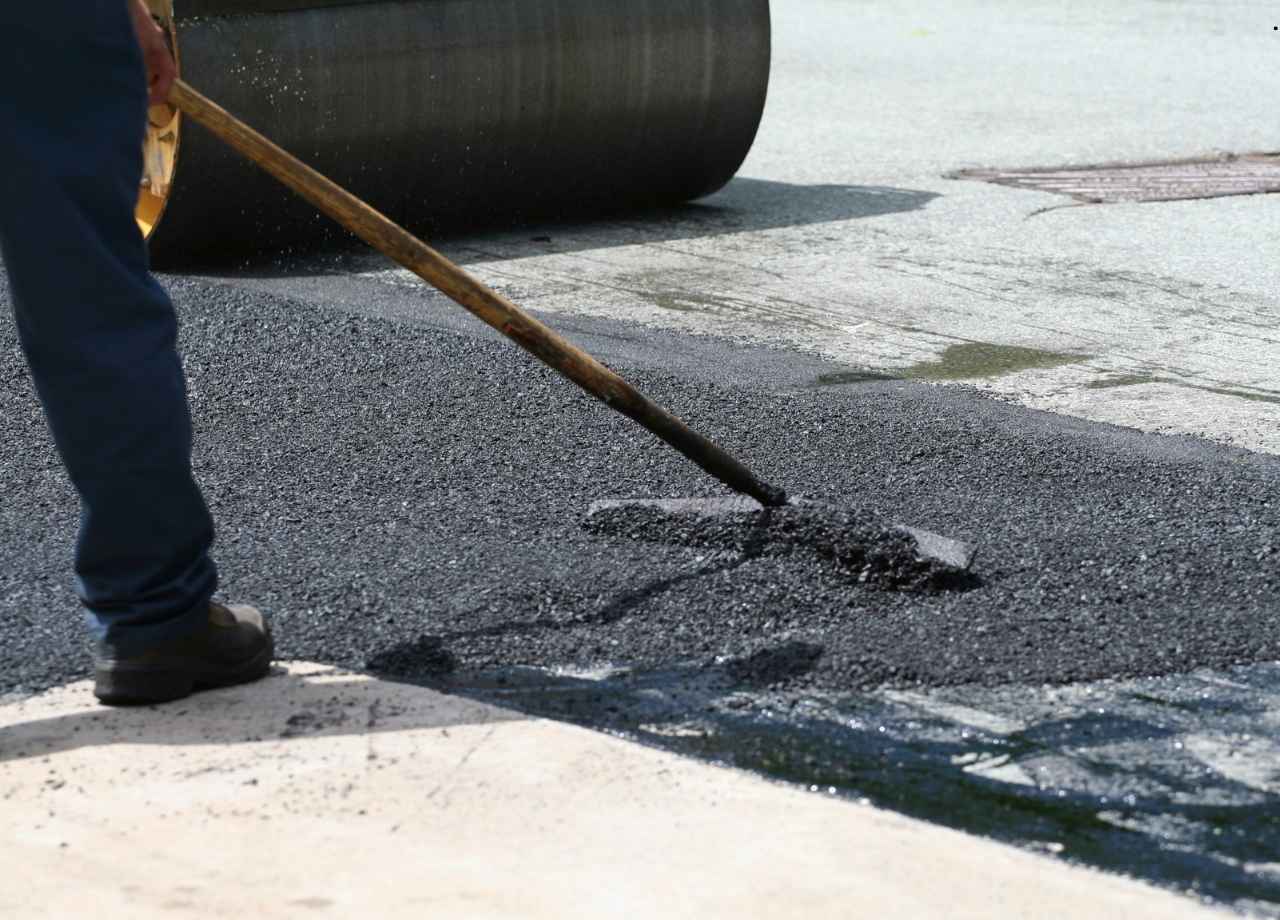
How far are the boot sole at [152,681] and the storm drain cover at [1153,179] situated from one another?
558 cm

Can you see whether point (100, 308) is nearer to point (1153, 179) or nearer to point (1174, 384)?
point (1174, 384)

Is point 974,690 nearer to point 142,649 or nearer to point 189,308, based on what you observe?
point 142,649

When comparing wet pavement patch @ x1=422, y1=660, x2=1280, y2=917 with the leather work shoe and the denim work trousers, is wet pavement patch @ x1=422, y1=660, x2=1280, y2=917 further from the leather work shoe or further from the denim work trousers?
the denim work trousers

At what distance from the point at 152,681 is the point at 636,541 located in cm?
103

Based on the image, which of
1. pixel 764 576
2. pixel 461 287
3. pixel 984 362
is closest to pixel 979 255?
pixel 984 362

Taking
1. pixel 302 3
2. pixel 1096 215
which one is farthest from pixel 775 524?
pixel 1096 215

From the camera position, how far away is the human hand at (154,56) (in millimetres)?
2818

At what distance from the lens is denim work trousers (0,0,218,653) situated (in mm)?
2598

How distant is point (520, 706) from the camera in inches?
112

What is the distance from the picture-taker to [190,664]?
2818 millimetres

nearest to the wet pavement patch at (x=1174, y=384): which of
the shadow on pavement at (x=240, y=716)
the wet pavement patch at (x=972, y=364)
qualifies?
the wet pavement patch at (x=972, y=364)

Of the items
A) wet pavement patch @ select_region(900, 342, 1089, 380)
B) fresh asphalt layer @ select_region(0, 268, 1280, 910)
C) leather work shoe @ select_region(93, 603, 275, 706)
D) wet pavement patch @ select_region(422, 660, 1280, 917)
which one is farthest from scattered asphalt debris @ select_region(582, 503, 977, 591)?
wet pavement patch @ select_region(900, 342, 1089, 380)

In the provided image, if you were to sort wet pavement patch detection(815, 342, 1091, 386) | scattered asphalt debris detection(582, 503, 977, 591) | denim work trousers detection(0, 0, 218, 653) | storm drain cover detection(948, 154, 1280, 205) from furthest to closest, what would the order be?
storm drain cover detection(948, 154, 1280, 205) → wet pavement patch detection(815, 342, 1091, 386) → scattered asphalt debris detection(582, 503, 977, 591) → denim work trousers detection(0, 0, 218, 653)

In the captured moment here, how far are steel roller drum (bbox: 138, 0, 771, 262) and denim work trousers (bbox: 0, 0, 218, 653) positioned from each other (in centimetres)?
348
